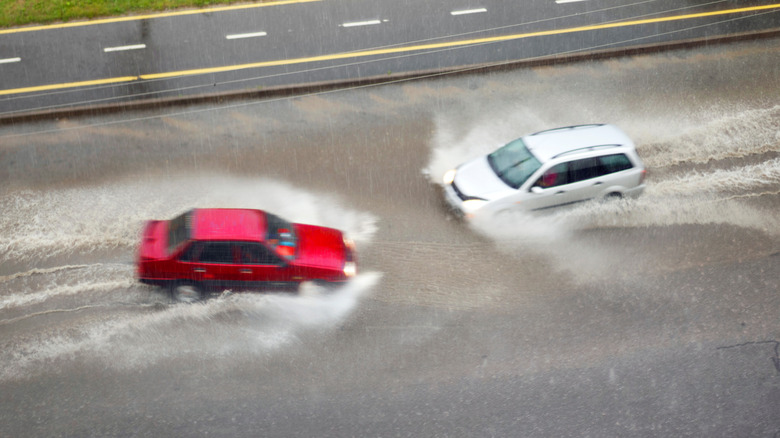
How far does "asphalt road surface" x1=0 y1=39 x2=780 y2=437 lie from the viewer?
32.2 feet

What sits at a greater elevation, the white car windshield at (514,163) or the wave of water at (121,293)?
the white car windshield at (514,163)

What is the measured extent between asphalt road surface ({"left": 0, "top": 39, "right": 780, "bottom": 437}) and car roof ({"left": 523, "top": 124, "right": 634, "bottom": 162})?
1.32 m

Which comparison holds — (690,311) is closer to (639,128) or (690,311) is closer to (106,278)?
(639,128)

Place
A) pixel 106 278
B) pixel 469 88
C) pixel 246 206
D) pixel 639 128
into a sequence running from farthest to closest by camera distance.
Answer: pixel 469 88 < pixel 639 128 < pixel 246 206 < pixel 106 278

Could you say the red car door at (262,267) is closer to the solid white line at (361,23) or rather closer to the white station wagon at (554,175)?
the white station wagon at (554,175)

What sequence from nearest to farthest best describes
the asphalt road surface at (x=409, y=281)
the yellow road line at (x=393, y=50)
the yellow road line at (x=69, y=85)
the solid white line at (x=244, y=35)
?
the asphalt road surface at (x=409, y=281), the yellow road line at (x=69, y=85), the yellow road line at (x=393, y=50), the solid white line at (x=244, y=35)

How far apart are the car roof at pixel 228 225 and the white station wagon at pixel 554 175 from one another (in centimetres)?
412

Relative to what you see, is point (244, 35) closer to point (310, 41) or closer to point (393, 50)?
point (310, 41)

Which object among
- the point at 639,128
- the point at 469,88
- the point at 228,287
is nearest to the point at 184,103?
the point at 228,287

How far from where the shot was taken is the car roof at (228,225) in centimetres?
1040

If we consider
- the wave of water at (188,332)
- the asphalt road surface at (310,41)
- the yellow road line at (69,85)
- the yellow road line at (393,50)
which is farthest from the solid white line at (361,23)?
the wave of water at (188,332)

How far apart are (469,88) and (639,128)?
4.24 meters

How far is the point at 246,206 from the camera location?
1289 centimetres

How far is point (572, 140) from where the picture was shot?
12.4 meters
